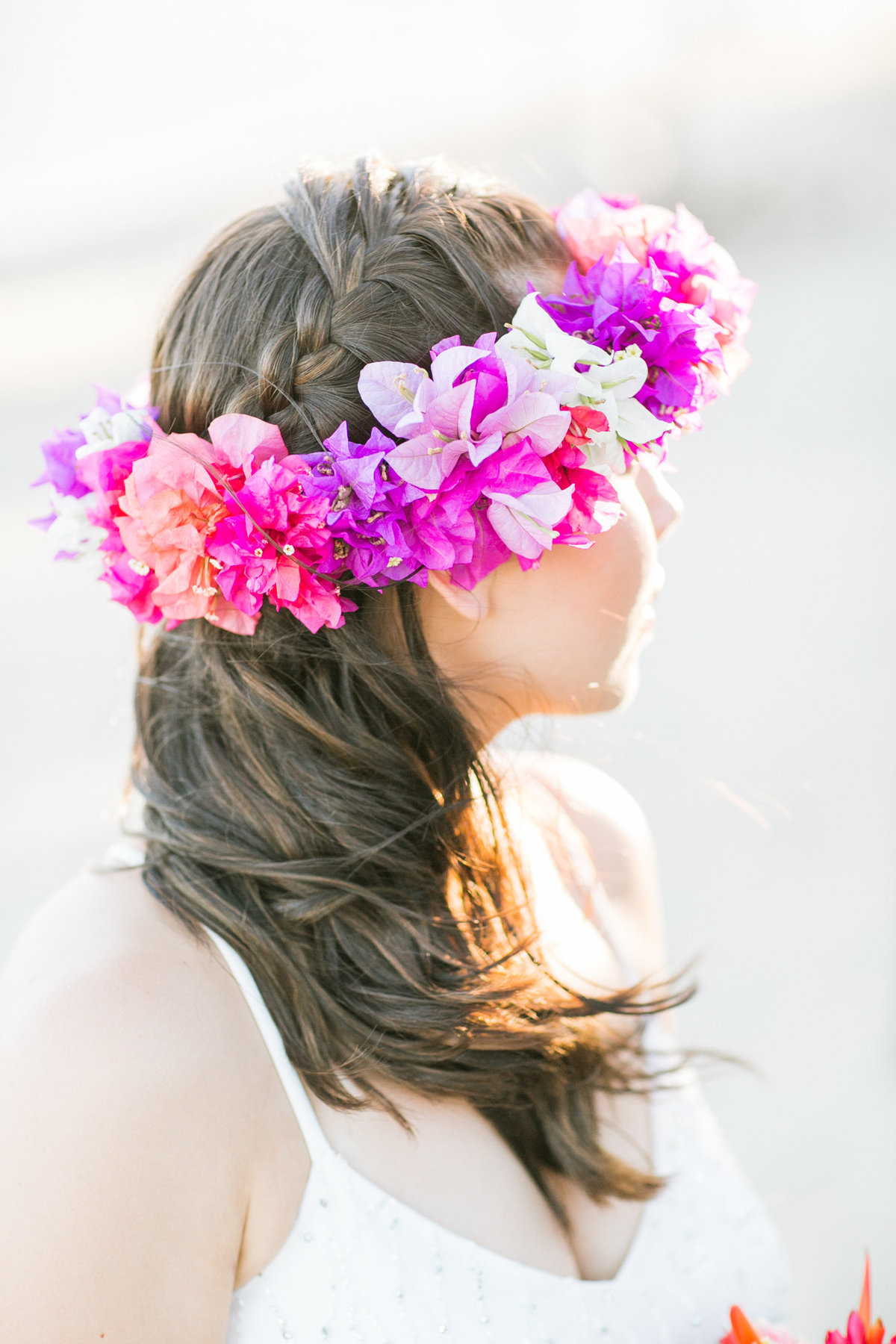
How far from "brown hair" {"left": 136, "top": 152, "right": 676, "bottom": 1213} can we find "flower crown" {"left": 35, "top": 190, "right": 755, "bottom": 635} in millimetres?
61

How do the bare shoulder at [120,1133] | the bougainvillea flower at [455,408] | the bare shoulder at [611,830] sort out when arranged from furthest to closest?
the bare shoulder at [611,830], the bougainvillea flower at [455,408], the bare shoulder at [120,1133]

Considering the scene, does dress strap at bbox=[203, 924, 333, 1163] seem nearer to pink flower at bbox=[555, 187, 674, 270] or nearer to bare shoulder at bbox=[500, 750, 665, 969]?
bare shoulder at bbox=[500, 750, 665, 969]

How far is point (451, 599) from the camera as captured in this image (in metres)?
1.05

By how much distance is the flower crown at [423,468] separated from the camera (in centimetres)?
92

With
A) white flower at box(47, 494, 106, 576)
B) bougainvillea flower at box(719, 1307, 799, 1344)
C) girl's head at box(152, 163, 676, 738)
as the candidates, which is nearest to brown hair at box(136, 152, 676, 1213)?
girl's head at box(152, 163, 676, 738)

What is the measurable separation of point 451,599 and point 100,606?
10.7 ft

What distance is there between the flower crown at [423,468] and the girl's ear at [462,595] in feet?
0.13

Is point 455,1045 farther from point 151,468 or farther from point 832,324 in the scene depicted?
point 832,324

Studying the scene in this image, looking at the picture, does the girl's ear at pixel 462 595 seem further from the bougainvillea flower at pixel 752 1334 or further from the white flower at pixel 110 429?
the bougainvillea flower at pixel 752 1334

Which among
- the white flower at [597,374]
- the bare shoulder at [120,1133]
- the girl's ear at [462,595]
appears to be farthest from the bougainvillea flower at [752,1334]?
the white flower at [597,374]

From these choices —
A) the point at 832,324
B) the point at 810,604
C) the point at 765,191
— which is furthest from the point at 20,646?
the point at 765,191

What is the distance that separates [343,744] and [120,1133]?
1.36 ft

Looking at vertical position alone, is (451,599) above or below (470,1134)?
above

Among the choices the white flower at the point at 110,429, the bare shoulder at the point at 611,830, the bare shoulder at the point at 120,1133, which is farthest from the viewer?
the bare shoulder at the point at 611,830
